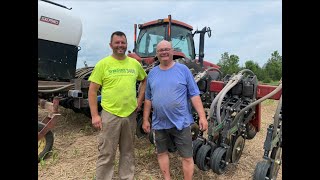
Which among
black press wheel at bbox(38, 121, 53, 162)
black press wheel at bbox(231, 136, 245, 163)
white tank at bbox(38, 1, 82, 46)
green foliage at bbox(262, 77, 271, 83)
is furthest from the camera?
green foliage at bbox(262, 77, 271, 83)

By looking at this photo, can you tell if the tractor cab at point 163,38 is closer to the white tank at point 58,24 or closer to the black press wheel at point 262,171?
the white tank at point 58,24

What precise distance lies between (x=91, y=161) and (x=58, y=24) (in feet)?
7.24

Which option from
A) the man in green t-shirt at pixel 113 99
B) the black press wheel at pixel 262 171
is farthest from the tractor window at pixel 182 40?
the black press wheel at pixel 262 171

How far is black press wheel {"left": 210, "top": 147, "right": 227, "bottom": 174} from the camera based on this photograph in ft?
10.7

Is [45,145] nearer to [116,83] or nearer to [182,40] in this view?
[116,83]

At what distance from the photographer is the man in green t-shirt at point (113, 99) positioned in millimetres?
2922

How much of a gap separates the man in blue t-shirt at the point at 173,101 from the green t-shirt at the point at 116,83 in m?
0.23

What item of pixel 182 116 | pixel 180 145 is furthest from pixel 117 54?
pixel 180 145

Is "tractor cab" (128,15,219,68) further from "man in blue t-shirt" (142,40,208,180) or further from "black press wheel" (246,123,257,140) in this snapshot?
"man in blue t-shirt" (142,40,208,180)

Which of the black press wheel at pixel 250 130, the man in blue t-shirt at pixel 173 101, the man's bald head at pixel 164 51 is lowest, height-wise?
the black press wheel at pixel 250 130

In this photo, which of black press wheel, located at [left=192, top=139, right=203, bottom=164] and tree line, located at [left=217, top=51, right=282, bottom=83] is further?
tree line, located at [left=217, top=51, right=282, bottom=83]

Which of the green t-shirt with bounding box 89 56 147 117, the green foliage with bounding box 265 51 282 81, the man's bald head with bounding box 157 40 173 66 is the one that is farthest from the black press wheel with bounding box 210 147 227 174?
the green foliage with bounding box 265 51 282 81

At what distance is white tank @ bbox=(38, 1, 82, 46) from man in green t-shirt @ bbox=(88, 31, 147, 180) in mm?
2093
